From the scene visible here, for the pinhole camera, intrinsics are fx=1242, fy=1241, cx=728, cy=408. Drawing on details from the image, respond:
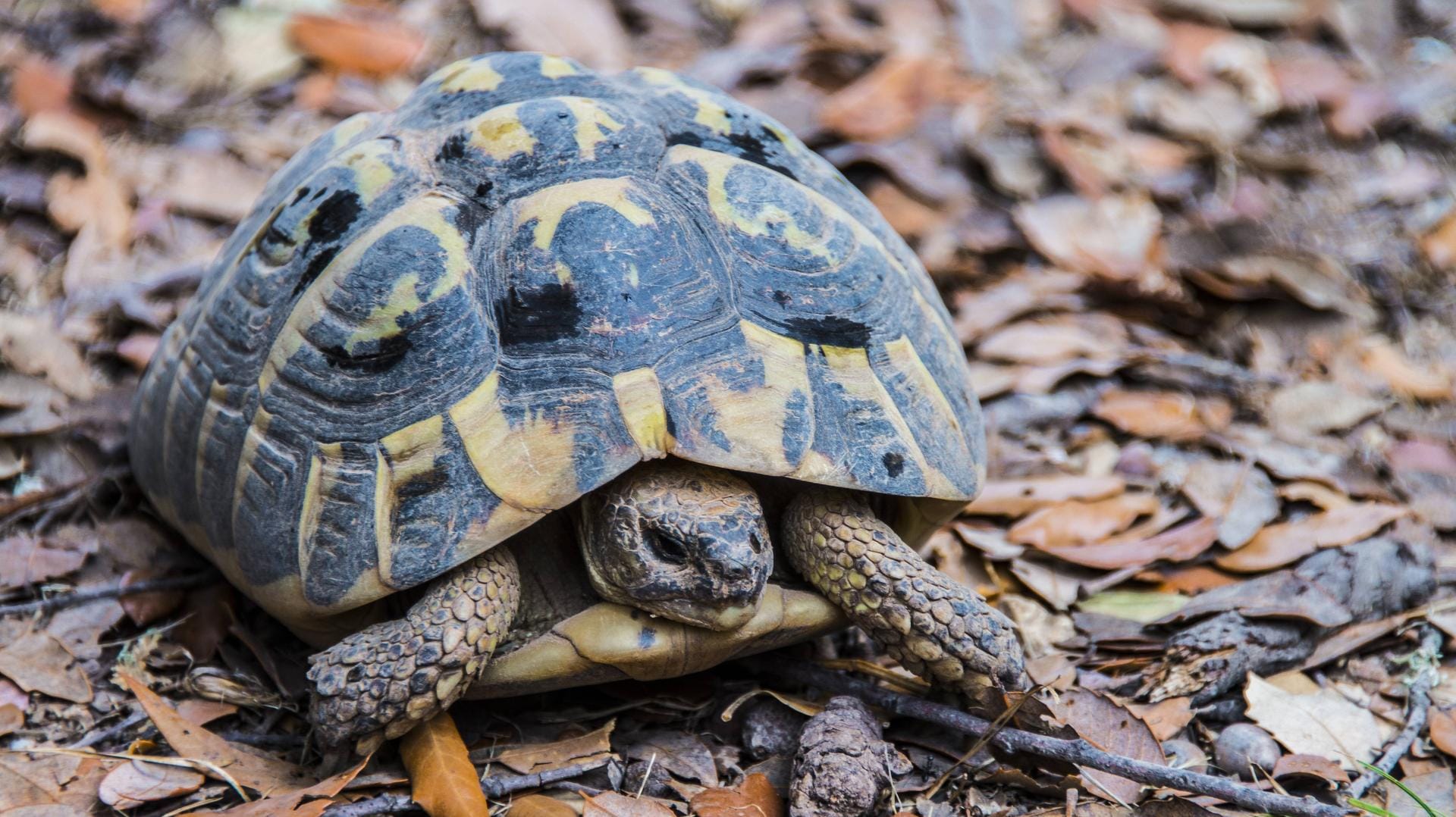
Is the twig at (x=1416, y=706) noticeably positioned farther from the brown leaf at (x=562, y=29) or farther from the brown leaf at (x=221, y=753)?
the brown leaf at (x=562, y=29)

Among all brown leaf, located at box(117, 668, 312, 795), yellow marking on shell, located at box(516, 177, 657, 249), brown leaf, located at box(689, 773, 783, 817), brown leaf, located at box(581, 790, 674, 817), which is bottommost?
brown leaf, located at box(689, 773, 783, 817)

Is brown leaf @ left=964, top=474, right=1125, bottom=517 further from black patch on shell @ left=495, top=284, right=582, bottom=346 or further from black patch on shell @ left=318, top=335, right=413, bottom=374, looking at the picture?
black patch on shell @ left=318, top=335, right=413, bottom=374

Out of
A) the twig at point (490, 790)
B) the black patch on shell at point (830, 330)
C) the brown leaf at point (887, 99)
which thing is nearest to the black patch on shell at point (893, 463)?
the black patch on shell at point (830, 330)

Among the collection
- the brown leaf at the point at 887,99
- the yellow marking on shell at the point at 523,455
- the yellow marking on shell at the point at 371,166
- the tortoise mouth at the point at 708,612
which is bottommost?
the brown leaf at the point at 887,99

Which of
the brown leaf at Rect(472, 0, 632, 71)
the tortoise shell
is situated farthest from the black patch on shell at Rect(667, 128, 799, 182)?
the brown leaf at Rect(472, 0, 632, 71)

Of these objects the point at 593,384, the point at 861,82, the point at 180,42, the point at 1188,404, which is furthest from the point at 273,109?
the point at 1188,404

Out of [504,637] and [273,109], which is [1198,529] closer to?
[504,637]

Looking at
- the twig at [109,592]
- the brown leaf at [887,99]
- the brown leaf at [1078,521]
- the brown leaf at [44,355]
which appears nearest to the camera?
the twig at [109,592]
